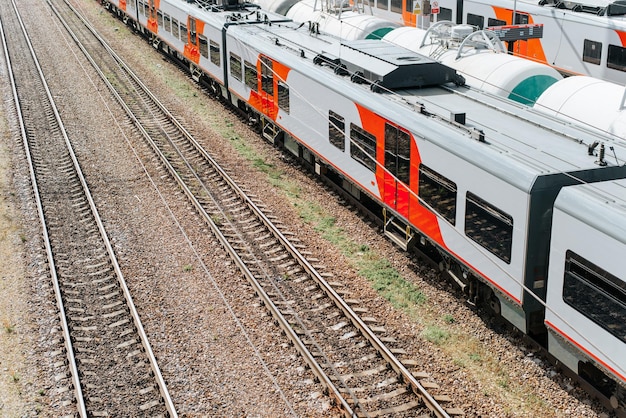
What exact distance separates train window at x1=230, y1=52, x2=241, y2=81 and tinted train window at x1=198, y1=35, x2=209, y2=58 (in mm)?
2877

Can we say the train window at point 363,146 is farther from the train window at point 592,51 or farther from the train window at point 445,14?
the train window at point 445,14

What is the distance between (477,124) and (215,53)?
15.2m

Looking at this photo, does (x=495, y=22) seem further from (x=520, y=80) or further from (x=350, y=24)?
(x=520, y=80)

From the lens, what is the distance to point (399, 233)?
55.5 ft

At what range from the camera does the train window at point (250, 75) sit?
2380 centimetres

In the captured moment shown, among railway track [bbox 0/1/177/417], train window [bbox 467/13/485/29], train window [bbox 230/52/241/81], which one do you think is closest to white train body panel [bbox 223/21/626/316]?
train window [bbox 230/52/241/81]

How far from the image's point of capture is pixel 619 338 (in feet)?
33.3

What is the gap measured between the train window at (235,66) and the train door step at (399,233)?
10.5 metres

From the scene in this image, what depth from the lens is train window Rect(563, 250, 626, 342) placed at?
10.1 metres

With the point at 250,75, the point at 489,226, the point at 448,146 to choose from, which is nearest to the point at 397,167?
the point at 448,146

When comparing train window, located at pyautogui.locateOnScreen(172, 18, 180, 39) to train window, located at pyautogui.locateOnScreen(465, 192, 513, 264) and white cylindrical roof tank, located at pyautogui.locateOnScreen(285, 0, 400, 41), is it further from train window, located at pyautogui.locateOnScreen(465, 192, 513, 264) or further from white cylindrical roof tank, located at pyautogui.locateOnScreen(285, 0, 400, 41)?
train window, located at pyautogui.locateOnScreen(465, 192, 513, 264)

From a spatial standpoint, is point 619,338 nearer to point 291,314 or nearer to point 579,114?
point 291,314

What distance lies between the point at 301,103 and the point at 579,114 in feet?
23.1

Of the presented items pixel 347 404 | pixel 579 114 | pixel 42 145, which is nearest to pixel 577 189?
pixel 347 404
